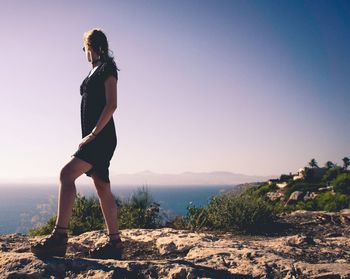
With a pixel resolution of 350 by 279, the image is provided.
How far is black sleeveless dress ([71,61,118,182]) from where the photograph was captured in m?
3.69

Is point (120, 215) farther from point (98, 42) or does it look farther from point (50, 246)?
point (98, 42)

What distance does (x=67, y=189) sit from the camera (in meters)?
3.47

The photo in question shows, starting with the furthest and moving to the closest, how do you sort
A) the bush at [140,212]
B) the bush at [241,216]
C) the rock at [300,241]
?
the bush at [140,212]
the bush at [241,216]
the rock at [300,241]

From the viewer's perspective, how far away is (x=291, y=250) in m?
4.24

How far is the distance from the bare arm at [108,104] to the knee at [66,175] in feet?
1.44

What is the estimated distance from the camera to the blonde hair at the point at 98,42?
393 cm

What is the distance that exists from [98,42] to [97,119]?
2.74 feet

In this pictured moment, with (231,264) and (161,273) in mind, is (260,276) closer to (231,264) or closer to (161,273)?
(231,264)

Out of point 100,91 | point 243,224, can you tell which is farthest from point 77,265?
point 243,224

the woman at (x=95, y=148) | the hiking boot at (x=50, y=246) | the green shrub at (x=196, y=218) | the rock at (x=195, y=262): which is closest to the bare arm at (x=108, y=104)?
the woman at (x=95, y=148)

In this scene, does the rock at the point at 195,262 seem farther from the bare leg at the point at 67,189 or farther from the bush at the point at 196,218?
the bush at the point at 196,218

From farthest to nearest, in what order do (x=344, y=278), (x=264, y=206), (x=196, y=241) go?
(x=264, y=206) → (x=196, y=241) → (x=344, y=278)

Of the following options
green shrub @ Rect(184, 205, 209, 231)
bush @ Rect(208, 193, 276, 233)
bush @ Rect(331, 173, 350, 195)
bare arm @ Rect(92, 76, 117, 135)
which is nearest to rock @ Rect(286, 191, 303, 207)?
bush @ Rect(331, 173, 350, 195)

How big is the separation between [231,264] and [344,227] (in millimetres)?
3967
